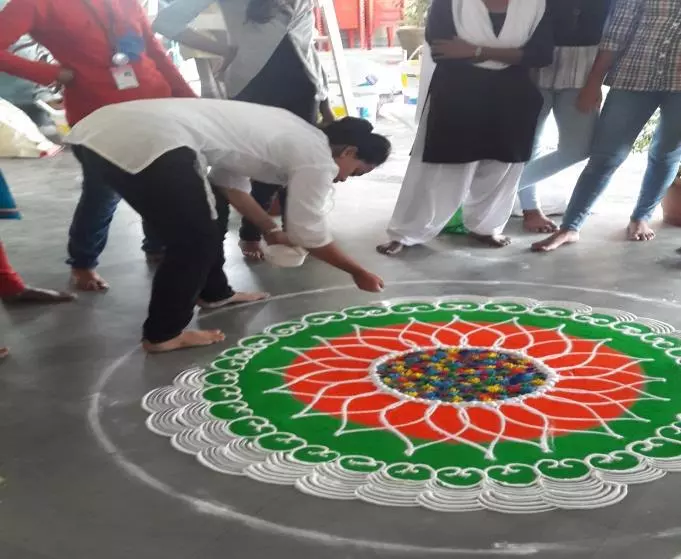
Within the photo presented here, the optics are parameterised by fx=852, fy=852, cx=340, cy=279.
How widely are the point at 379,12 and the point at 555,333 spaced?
11.0m

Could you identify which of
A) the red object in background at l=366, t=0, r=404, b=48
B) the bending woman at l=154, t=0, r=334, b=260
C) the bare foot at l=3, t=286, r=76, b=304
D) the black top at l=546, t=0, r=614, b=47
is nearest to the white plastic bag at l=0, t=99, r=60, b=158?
the bending woman at l=154, t=0, r=334, b=260

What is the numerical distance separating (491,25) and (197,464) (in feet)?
7.96

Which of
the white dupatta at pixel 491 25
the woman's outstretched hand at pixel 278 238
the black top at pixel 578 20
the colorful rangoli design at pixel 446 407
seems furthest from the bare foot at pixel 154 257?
the black top at pixel 578 20

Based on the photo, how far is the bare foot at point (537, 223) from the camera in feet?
14.5

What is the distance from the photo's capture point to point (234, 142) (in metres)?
2.70

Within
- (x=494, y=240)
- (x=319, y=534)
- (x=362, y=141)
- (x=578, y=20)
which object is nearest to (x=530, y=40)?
(x=578, y=20)

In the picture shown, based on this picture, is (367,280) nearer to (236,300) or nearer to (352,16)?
(236,300)

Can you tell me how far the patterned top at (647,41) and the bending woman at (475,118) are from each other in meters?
0.31

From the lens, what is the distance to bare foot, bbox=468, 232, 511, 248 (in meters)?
4.12

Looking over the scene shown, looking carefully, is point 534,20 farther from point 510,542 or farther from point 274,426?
point 510,542

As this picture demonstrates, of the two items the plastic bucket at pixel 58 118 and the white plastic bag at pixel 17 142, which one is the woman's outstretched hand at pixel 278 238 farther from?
the plastic bucket at pixel 58 118

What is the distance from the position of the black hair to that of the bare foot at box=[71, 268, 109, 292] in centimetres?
146

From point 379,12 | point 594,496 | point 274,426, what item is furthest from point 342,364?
point 379,12

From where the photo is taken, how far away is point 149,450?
7.38ft
